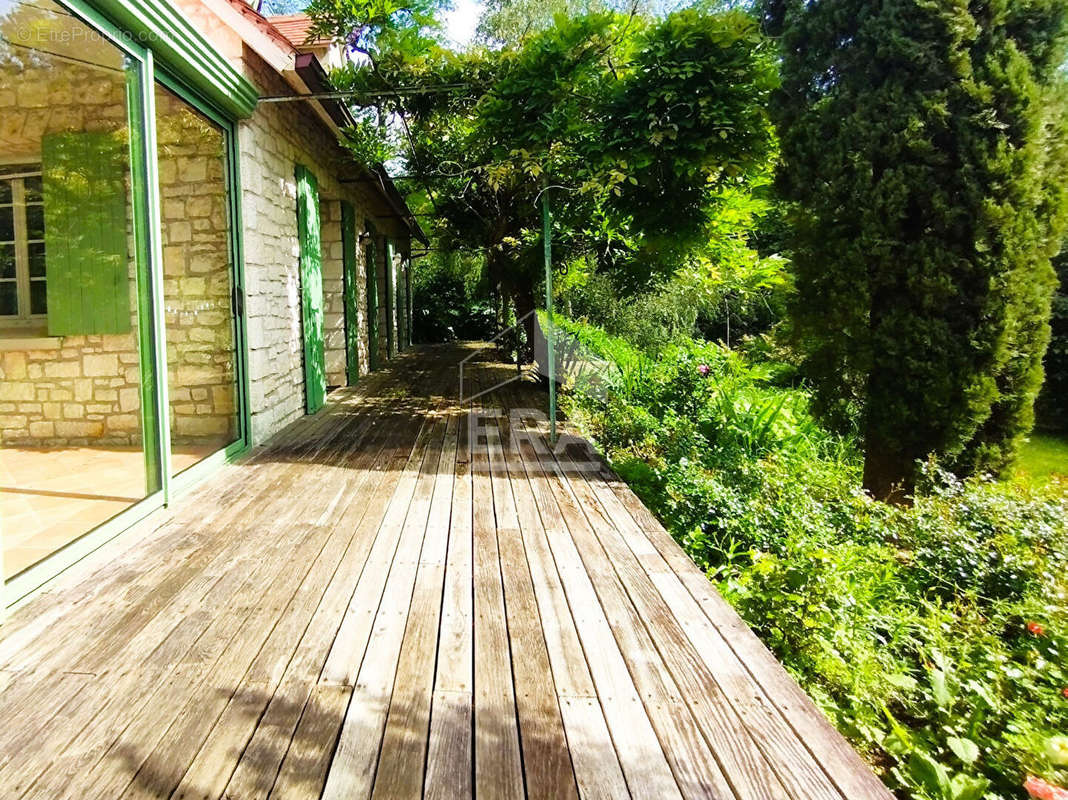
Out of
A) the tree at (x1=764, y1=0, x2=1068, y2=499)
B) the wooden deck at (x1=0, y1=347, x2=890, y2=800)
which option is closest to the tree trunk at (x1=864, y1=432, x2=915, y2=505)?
the tree at (x1=764, y1=0, x2=1068, y2=499)

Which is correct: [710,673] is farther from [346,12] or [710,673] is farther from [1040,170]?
[346,12]

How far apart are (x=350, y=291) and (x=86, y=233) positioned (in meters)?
4.74

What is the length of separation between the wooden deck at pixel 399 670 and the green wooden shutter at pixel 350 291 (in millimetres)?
5288

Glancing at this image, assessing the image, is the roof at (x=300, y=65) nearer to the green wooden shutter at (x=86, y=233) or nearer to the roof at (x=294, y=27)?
the roof at (x=294, y=27)

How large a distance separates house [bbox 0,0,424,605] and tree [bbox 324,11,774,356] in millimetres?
1568

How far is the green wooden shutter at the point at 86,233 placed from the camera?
11.7 ft

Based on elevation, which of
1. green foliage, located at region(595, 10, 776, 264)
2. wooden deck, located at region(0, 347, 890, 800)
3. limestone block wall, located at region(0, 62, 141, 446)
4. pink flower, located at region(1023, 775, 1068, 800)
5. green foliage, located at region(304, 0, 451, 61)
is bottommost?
pink flower, located at region(1023, 775, 1068, 800)

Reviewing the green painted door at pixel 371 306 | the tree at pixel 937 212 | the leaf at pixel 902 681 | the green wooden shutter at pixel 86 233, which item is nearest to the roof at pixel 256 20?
the green wooden shutter at pixel 86 233

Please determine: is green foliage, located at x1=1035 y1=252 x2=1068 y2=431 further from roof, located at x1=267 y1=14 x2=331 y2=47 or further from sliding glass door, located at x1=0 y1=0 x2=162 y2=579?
sliding glass door, located at x1=0 y1=0 x2=162 y2=579

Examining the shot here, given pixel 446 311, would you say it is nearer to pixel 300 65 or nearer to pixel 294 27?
pixel 294 27

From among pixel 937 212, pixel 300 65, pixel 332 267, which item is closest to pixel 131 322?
pixel 300 65

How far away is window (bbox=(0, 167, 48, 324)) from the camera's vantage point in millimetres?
3209

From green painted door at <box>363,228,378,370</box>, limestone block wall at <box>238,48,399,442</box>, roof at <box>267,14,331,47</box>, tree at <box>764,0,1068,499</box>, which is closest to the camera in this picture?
tree at <box>764,0,1068,499</box>

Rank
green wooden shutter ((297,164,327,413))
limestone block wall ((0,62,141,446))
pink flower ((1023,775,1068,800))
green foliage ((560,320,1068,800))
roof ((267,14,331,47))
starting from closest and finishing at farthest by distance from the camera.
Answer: pink flower ((1023,775,1068,800))
green foliage ((560,320,1068,800))
limestone block wall ((0,62,141,446))
green wooden shutter ((297,164,327,413))
roof ((267,14,331,47))
